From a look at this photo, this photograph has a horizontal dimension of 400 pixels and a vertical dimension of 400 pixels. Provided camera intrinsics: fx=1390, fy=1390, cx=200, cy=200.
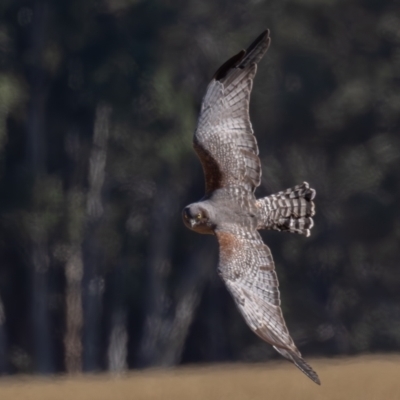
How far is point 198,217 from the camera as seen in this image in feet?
32.0

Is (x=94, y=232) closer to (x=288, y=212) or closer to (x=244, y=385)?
(x=244, y=385)

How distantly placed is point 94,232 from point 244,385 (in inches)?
476

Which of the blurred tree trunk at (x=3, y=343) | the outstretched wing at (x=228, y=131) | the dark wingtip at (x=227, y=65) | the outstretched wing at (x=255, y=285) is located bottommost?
the blurred tree trunk at (x=3, y=343)

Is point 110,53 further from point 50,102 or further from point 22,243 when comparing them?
point 22,243

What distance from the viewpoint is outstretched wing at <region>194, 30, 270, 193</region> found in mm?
9984

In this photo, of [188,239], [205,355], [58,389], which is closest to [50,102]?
[188,239]

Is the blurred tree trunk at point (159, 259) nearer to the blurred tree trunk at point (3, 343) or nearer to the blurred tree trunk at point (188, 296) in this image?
the blurred tree trunk at point (188, 296)

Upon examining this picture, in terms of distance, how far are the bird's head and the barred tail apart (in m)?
0.41

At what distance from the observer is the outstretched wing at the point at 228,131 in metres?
9.98

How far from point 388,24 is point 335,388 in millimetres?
14039

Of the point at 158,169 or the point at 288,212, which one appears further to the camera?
the point at 158,169

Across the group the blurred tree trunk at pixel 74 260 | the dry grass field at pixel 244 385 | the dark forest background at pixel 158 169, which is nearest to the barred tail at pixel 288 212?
the dry grass field at pixel 244 385

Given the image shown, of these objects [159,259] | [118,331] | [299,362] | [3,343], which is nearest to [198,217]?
[299,362]

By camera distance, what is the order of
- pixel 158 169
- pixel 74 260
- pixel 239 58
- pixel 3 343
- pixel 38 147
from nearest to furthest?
pixel 239 58 < pixel 158 169 < pixel 38 147 < pixel 74 260 < pixel 3 343
